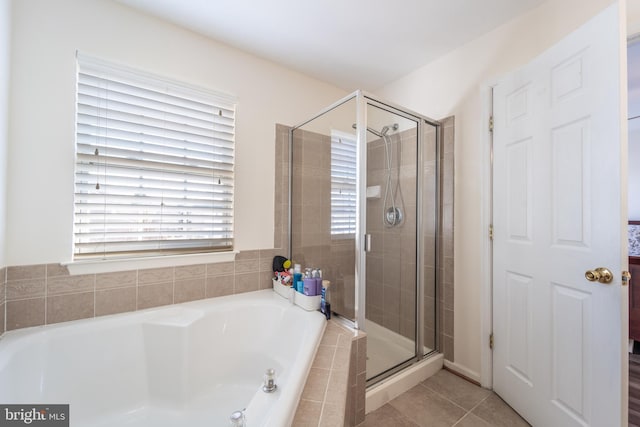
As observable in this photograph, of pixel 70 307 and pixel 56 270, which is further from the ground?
pixel 56 270

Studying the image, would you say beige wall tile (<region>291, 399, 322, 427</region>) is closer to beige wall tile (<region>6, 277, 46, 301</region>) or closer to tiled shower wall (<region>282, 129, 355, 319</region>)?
tiled shower wall (<region>282, 129, 355, 319</region>)

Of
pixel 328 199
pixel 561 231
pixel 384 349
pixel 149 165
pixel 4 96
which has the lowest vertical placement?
pixel 384 349

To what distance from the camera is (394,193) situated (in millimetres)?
1918

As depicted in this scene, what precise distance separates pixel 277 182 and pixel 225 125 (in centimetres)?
57

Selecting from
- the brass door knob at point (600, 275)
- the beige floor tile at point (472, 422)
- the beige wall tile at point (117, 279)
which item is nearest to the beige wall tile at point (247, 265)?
the beige wall tile at point (117, 279)

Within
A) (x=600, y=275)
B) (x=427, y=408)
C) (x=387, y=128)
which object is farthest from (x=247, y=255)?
(x=600, y=275)

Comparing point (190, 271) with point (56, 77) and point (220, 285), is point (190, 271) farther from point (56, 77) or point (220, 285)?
point (56, 77)

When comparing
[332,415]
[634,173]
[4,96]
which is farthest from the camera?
[634,173]

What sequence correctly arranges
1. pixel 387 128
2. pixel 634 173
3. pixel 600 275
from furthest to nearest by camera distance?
pixel 634 173
pixel 387 128
pixel 600 275

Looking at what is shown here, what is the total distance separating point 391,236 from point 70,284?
1.95 m

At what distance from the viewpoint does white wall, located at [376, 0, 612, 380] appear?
167 centimetres

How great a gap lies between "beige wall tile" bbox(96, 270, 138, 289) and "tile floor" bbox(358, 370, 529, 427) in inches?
61.5

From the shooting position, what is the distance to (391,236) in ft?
6.21

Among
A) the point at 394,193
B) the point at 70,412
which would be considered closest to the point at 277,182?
the point at 394,193
